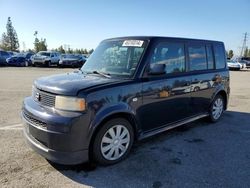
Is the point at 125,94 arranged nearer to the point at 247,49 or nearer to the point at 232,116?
the point at 232,116

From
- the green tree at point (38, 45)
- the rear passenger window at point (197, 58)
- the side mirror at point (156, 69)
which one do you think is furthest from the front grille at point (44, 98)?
the green tree at point (38, 45)

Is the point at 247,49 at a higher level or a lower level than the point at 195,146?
higher

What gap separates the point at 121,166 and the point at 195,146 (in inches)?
61.6

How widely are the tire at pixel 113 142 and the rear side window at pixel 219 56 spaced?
3190mm

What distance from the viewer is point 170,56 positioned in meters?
4.67

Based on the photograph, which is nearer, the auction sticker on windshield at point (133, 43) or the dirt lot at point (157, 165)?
the dirt lot at point (157, 165)

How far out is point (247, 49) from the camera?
84.9m

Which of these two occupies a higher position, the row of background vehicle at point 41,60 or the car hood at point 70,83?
the row of background vehicle at point 41,60

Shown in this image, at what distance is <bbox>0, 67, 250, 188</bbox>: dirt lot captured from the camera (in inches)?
134

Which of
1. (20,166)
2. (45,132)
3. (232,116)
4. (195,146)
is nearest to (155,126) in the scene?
(195,146)

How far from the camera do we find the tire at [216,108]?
20.1 feet

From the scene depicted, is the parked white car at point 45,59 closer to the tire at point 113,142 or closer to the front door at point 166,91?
the front door at point 166,91

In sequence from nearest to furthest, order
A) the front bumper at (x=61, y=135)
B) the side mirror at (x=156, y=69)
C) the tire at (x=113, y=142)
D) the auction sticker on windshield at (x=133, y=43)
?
the front bumper at (x=61, y=135), the tire at (x=113, y=142), the side mirror at (x=156, y=69), the auction sticker on windshield at (x=133, y=43)

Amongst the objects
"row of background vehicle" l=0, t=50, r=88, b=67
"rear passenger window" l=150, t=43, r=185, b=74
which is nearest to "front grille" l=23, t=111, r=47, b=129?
"rear passenger window" l=150, t=43, r=185, b=74
